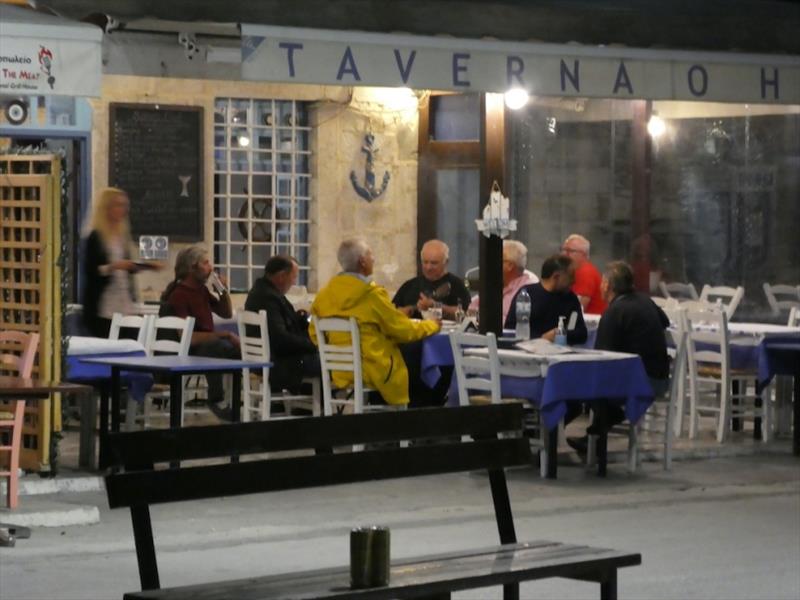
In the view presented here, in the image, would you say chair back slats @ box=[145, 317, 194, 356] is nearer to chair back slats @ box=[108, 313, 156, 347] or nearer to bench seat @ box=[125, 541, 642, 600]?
chair back slats @ box=[108, 313, 156, 347]

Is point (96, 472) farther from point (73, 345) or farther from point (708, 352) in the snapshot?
point (708, 352)

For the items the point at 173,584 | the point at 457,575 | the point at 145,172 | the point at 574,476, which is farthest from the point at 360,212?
the point at 457,575

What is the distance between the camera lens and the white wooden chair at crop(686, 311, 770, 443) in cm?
1442

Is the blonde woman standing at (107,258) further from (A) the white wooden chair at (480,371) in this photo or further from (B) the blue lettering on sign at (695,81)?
(B) the blue lettering on sign at (695,81)

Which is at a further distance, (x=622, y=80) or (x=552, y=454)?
(x=622, y=80)

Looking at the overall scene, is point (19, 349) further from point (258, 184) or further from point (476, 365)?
point (258, 184)

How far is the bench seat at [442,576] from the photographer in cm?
575

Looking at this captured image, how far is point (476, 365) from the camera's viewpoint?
12.4 m

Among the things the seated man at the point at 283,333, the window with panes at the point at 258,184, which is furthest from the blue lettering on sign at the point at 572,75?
the window with panes at the point at 258,184

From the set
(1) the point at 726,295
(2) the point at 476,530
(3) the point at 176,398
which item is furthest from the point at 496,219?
(1) the point at 726,295

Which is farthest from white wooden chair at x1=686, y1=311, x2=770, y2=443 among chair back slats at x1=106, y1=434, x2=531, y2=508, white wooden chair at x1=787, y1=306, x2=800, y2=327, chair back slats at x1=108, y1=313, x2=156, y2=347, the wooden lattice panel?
chair back slats at x1=106, y1=434, x2=531, y2=508

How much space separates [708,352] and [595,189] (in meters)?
4.10

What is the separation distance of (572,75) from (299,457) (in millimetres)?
7996

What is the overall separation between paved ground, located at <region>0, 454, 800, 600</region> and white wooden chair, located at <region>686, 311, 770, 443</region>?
119cm
